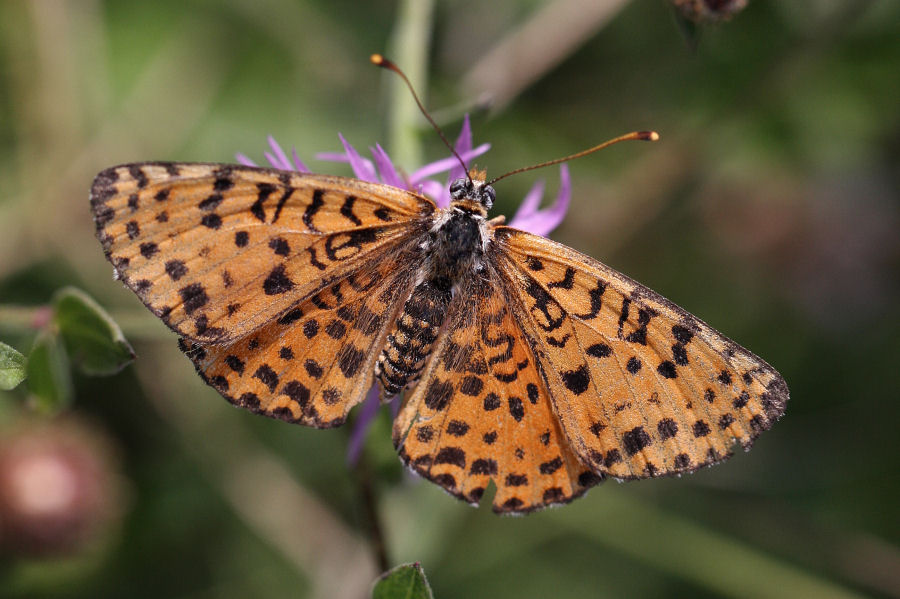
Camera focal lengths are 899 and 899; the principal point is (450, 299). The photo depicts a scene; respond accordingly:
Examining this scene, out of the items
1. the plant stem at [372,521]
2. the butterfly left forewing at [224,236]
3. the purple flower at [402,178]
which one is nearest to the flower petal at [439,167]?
the purple flower at [402,178]

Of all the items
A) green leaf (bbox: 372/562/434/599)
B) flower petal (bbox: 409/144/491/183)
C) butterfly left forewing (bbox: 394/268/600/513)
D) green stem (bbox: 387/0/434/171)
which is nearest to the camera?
green leaf (bbox: 372/562/434/599)

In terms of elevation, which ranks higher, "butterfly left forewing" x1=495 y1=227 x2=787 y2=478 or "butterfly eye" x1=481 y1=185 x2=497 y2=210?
"butterfly eye" x1=481 y1=185 x2=497 y2=210

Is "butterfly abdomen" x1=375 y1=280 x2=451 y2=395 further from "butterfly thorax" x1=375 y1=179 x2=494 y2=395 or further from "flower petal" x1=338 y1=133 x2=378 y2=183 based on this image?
"flower petal" x1=338 y1=133 x2=378 y2=183

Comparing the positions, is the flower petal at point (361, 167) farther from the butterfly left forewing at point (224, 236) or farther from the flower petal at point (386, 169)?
the butterfly left forewing at point (224, 236)

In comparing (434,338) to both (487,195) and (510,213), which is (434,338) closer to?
(487,195)

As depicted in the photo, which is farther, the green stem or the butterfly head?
the green stem

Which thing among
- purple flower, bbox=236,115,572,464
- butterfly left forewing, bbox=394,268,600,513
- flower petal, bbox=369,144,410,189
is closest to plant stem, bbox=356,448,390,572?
purple flower, bbox=236,115,572,464
